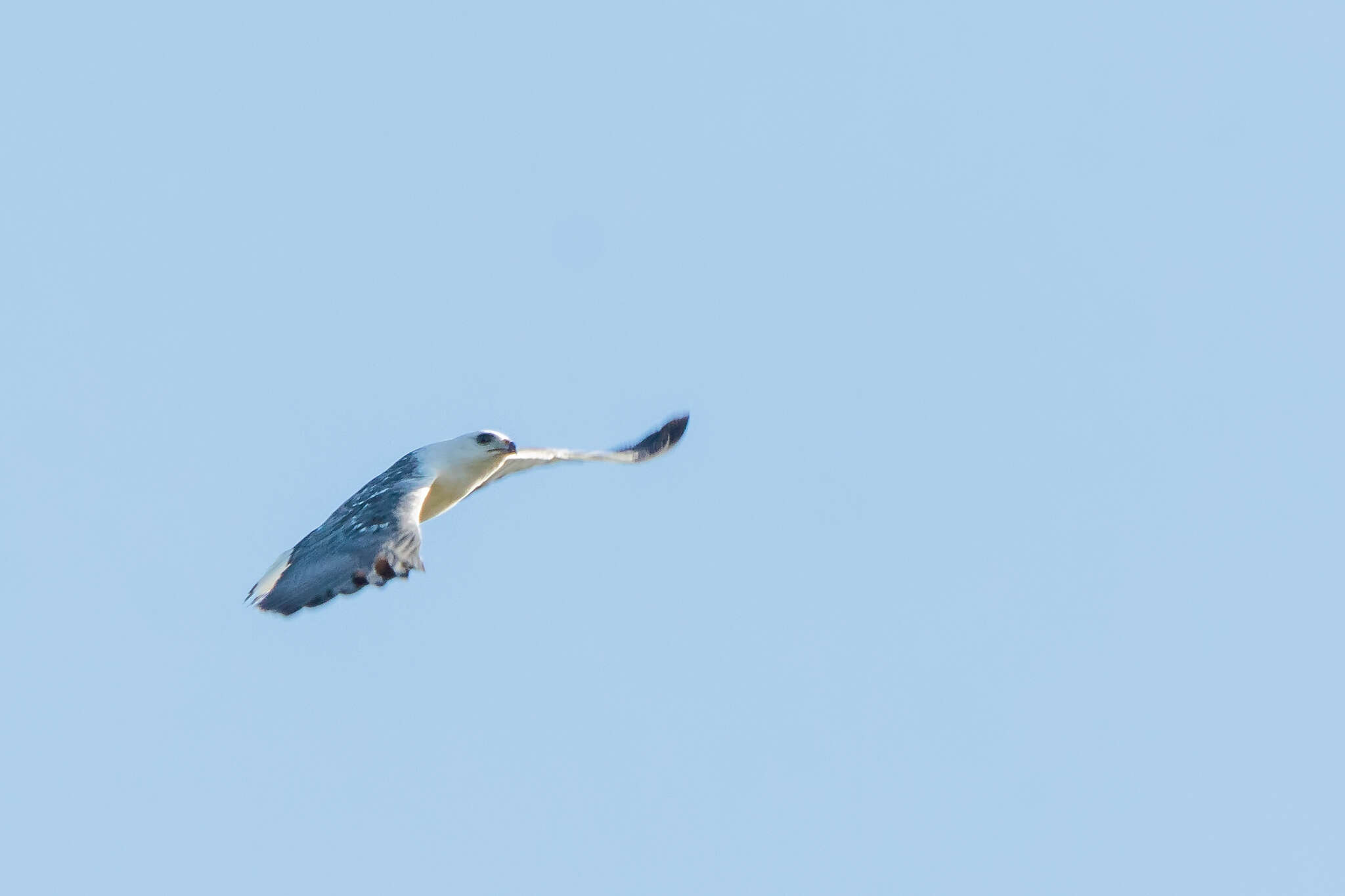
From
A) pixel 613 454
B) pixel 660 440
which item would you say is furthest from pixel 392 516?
pixel 660 440

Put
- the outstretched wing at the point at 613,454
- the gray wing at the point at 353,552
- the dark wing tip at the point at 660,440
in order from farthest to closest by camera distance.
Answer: the dark wing tip at the point at 660,440
the outstretched wing at the point at 613,454
the gray wing at the point at 353,552

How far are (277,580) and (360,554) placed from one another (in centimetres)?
88

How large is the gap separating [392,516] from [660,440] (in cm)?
637

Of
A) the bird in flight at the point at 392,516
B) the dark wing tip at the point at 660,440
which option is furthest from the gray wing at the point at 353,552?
the dark wing tip at the point at 660,440

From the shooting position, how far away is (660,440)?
21203 mm

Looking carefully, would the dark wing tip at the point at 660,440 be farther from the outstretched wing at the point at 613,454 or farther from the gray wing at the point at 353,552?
the gray wing at the point at 353,552

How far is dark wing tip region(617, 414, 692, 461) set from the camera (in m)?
20.9

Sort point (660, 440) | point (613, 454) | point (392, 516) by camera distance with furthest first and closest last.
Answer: point (660, 440) < point (613, 454) < point (392, 516)

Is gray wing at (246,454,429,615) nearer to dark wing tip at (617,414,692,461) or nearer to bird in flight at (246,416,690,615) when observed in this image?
bird in flight at (246,416,690,615)

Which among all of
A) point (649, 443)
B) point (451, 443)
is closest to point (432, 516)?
point (451, 443)

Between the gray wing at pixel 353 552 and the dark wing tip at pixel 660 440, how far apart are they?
462 centimetres

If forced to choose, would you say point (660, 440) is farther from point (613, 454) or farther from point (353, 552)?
point (353, 552)

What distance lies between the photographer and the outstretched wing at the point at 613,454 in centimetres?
1930

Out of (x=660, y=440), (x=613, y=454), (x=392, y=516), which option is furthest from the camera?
(x=660, y=440)
